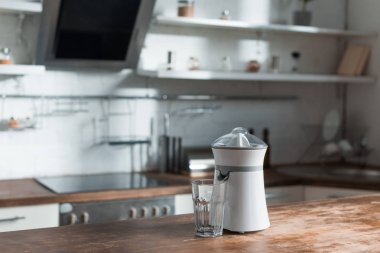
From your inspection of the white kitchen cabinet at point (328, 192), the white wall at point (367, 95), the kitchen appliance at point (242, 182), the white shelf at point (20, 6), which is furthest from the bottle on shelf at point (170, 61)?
the kitchen appliance at point (242, 182)

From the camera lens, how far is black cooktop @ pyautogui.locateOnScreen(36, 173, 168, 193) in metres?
3.09

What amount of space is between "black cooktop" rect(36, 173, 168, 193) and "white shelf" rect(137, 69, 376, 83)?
627 mm

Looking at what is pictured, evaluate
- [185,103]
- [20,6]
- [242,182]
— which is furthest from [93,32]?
[242,182]

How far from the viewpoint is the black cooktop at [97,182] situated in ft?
10.1

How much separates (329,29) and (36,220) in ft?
8.19

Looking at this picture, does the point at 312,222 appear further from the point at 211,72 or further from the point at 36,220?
the point at 211,72

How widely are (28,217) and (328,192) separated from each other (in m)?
1.76

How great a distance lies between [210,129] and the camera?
4.02m

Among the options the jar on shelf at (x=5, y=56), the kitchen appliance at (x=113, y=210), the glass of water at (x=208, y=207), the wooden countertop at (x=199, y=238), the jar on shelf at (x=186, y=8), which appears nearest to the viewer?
the wooden countertop at (x=199, y=238)

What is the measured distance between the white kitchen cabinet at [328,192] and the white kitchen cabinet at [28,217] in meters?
1.56

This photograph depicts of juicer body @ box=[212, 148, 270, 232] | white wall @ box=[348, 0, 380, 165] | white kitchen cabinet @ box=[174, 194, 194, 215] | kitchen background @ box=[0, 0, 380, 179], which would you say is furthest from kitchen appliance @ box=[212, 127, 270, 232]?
white wall @ box=[348, 0, 380, 165]

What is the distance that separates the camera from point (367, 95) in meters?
4.43

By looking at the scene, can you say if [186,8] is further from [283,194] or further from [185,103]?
[283,194]

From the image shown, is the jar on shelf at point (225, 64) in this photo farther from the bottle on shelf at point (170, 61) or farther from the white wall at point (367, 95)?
the white wall at point (367, 95)
